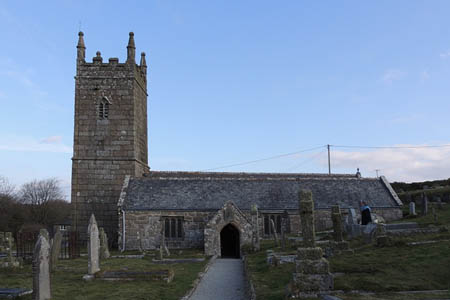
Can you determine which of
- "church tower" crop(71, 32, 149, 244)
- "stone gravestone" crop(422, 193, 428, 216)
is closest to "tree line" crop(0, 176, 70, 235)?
"church tower" crop(71, 32, 149, 244)

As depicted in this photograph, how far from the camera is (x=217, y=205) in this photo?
1167 inches

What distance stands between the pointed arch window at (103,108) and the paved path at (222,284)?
Result: 17482 mm

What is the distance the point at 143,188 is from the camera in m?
30.8

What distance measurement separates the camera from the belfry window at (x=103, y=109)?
32938 millimetres

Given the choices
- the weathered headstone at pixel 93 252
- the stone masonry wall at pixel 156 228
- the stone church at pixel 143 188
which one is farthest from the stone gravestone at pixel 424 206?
the weathered headstone at pixel 93 252

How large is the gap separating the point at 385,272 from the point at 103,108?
26063 millimetres

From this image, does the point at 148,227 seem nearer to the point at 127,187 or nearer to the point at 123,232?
the point at 123,232

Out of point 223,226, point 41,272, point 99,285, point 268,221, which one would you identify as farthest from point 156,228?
point 41,272

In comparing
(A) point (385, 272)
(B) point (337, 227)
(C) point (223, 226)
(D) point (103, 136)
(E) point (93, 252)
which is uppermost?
(D) point (103, 136)

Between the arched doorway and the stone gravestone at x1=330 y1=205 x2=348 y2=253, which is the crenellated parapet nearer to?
the arched doorway

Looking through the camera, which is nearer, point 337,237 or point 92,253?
point 92,253

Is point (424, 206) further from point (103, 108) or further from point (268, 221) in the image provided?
point (103, 108)

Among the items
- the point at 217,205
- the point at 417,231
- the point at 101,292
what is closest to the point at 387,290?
the point at 101,292

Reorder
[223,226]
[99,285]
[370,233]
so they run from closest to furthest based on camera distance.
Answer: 1. [99,285]
2. [370,233]
3. [223,226]
